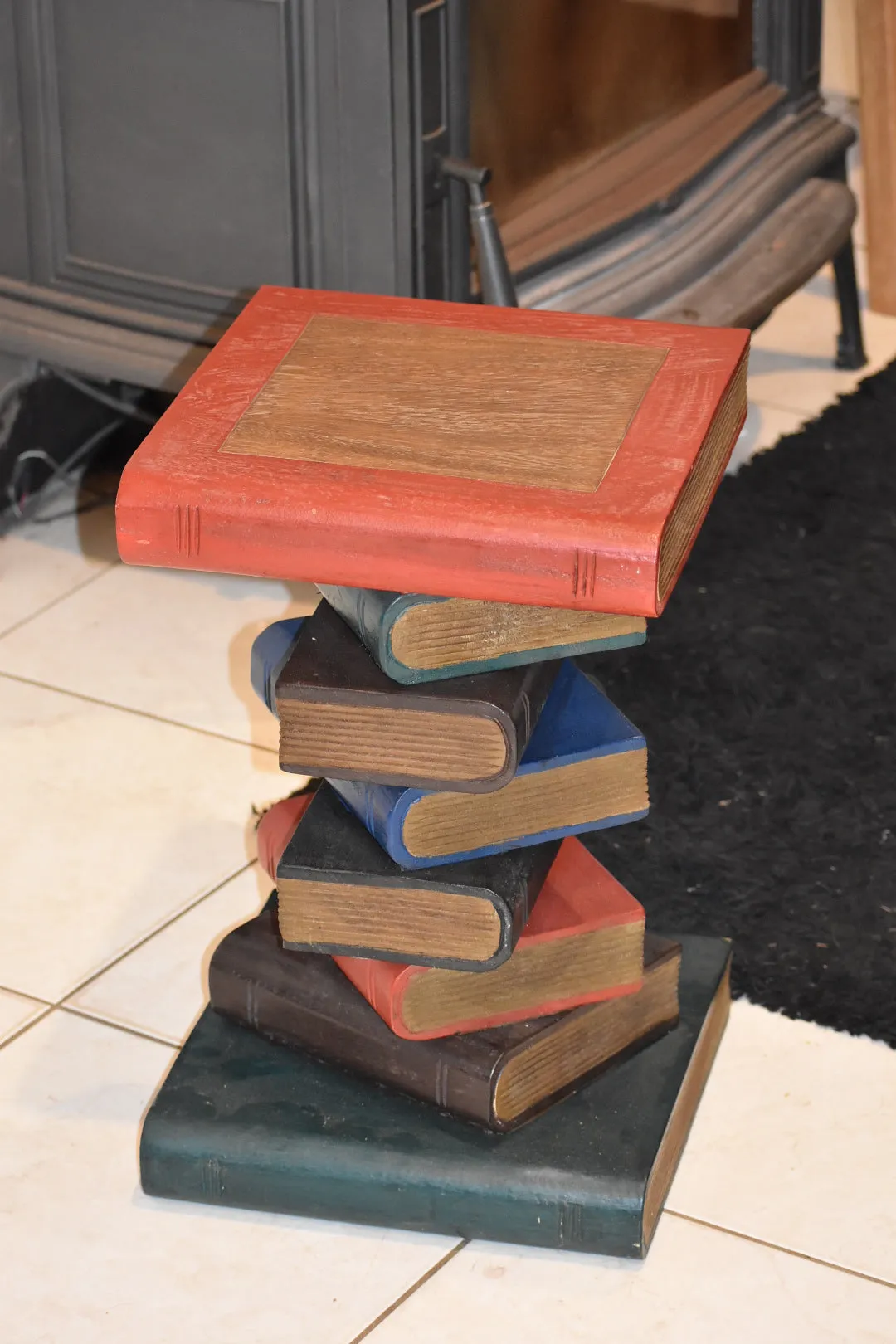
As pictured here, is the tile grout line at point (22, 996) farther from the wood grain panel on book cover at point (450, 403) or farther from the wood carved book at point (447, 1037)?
the wood grain panel on book cover at point (450, 403)

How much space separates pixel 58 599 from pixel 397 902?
1.03m

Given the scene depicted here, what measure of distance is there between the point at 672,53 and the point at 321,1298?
1.67m

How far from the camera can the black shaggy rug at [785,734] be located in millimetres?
1554

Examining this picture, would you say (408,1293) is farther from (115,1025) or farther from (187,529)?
(187,529)

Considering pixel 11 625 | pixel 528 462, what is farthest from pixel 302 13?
pixel 528 462

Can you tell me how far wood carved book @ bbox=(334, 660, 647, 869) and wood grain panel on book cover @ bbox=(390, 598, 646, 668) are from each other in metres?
0.09

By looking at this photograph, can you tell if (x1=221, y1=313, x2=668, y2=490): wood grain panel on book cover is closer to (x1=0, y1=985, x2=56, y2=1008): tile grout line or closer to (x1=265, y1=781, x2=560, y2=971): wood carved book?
(x1=265, y1=781, x2=560, y2=971): wood carved book

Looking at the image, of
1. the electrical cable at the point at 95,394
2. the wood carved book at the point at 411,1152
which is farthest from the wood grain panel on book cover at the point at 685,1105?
the electrical cable at the point at 95,394

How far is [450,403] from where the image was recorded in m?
1.17

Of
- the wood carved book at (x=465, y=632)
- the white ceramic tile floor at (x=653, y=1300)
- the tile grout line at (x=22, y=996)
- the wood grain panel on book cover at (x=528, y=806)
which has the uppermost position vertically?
the wood carved book at (x=465, y=632)

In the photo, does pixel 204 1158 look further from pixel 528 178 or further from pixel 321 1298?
pixel 528 178

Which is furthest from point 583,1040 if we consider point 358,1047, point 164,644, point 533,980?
point 164,644

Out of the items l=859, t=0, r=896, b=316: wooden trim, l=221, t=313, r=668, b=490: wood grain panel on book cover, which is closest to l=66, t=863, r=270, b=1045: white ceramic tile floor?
l=221, t=313, r=668, b=490: wood grain panel on book cover

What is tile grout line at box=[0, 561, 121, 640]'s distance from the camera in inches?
81.6
